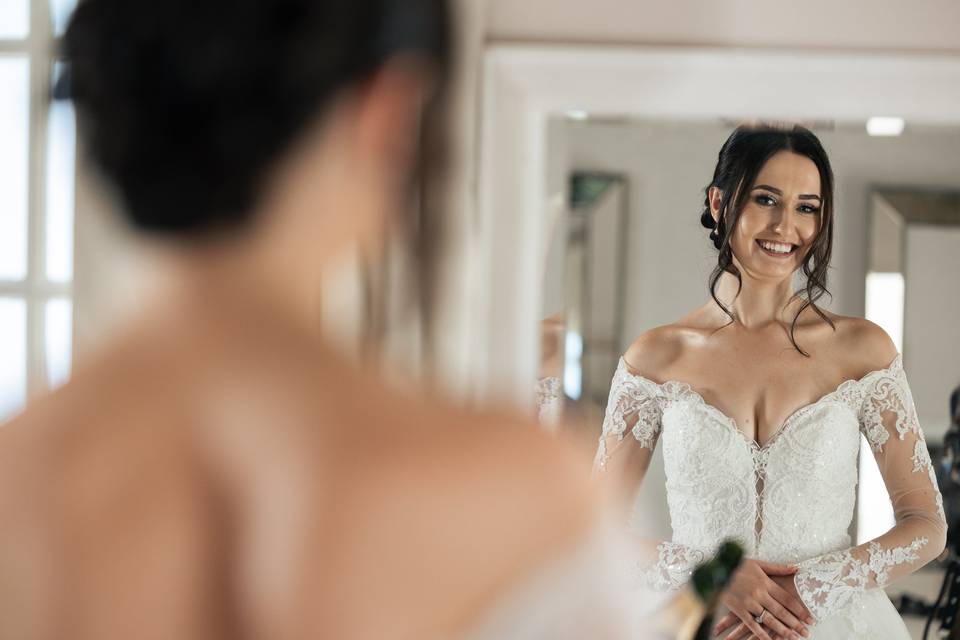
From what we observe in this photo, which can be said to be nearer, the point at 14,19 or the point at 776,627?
the point at 776,627

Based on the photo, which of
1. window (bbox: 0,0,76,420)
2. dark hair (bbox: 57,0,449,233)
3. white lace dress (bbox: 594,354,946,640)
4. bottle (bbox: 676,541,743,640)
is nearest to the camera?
dark hair (bbox: 57,0,449,233)

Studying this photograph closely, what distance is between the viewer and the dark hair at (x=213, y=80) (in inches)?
12.1

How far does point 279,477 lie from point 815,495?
3.63ft

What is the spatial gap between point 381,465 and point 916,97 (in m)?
1.25

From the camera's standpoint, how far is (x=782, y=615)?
1.32 m

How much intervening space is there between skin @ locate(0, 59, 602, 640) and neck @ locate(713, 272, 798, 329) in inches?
41.4

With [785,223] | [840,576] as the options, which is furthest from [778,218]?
[840,576]

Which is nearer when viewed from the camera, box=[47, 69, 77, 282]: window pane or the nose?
the nose

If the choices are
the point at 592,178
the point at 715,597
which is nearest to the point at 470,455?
the point at 715,597

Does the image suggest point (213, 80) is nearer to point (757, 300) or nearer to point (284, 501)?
point (284, 501)

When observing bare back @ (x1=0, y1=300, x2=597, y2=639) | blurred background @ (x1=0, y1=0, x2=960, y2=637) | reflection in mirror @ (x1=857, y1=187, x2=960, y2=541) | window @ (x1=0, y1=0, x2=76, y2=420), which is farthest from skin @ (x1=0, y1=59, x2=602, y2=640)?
window @ (x1=0, y1=0, x2=76, y2=420)

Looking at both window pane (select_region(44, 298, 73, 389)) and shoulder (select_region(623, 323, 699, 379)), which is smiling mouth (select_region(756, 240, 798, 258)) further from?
window pane (select_region(44, 298, 73, 389))

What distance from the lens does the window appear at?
1.64 metres

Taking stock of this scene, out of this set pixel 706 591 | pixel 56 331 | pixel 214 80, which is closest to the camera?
pixel 214 80
